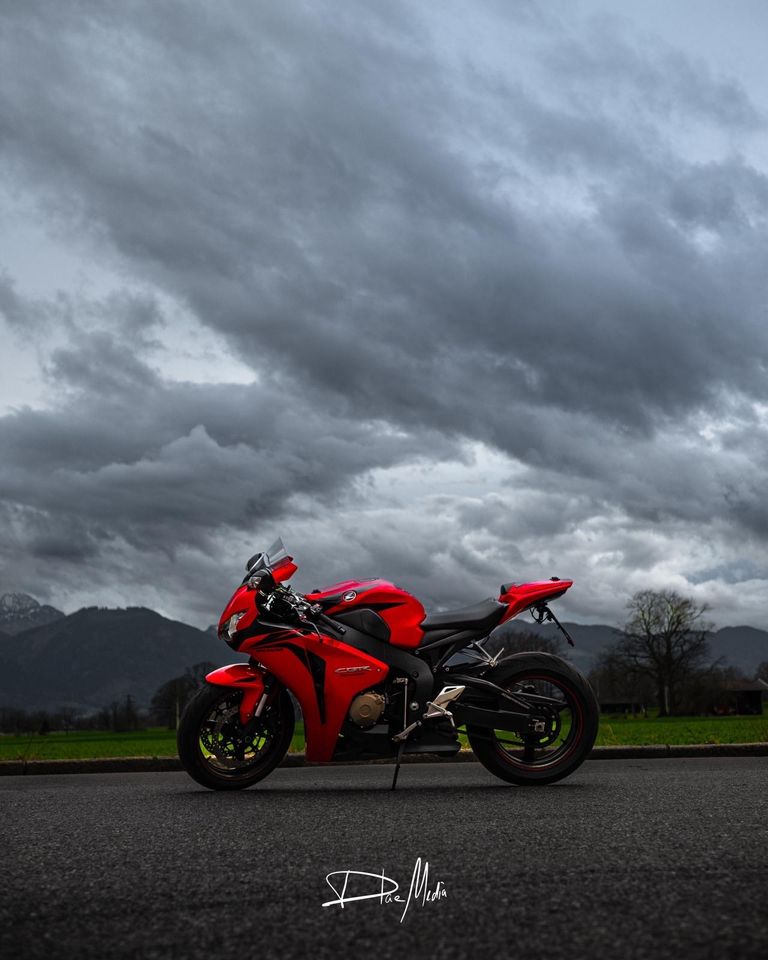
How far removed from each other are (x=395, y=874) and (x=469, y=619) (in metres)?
3.62

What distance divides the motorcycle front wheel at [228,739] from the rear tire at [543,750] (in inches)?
53.5

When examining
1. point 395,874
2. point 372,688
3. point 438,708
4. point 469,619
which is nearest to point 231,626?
point 372,688

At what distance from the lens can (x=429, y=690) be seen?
681cm

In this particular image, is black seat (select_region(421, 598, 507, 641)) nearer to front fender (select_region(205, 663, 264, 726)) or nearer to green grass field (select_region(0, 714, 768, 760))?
front fender (select_region(205, 663, 264, 726))

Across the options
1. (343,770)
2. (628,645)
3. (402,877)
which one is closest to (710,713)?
(628,645)

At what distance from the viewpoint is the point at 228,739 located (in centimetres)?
686

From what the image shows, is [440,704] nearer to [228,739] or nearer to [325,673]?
[325,673]

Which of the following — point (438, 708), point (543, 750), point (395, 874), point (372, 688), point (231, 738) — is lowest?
point (395, 874)

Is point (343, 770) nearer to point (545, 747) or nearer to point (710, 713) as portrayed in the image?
point (545, 747)

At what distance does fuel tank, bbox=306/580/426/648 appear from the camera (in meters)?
6.90

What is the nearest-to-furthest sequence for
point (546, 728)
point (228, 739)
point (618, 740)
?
point (228, 739)
point (546, 728)
point (618, 740)

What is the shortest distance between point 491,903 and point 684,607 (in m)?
79.2

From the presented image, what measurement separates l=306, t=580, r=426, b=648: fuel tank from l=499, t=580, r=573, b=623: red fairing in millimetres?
632

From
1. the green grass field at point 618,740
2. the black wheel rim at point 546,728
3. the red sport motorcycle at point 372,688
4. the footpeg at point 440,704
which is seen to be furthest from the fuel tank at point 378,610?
the green grass field at point 618,740
